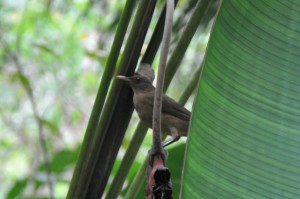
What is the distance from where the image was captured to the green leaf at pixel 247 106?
2.49 ft

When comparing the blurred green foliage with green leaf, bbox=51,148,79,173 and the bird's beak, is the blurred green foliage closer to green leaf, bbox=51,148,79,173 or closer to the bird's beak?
green leaf, bbox=51,148,79,173

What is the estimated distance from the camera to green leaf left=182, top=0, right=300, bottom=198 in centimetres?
76

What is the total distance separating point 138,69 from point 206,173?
0.49m

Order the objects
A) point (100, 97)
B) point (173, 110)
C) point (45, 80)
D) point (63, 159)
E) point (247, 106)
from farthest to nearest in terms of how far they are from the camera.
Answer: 1. point (45, 80)
2. point (63, 159)
3. point (173, 110)
4. point (100, 97)
5. point (247, 106)

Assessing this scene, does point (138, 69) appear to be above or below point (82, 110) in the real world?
above

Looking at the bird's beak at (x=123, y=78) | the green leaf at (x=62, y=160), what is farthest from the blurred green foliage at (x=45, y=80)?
the bird's beak at (x=123, y=78)

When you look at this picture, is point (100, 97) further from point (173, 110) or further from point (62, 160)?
point (62, 160)

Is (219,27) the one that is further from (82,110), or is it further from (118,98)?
(82,110)

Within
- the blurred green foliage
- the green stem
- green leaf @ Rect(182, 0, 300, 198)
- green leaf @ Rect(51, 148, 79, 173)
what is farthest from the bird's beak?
the blurred green foliage

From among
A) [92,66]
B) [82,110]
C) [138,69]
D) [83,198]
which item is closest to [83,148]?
[83,198]

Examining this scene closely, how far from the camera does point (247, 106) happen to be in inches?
30.5

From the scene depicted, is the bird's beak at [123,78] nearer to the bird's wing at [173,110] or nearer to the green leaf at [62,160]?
the bird's wing at [173,110]

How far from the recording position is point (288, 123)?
77 centimetres

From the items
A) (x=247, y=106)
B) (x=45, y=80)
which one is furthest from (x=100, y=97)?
(x=45, y=80)
